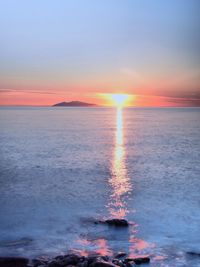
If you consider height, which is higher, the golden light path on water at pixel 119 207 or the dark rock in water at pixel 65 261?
the dark rock in water at pixel 65 261

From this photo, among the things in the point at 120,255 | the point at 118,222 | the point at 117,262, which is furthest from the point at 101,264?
the point at 118,222

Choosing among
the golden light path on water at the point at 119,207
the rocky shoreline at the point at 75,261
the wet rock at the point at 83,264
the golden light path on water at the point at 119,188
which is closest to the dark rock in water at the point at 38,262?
the rocky shoreline at the point at 75,261

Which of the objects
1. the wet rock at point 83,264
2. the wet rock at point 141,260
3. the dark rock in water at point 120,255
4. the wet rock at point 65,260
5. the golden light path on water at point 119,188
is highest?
the wet rock at point 83,264

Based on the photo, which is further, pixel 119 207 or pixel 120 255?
pixel 119 207

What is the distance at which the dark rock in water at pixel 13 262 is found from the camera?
11602mm

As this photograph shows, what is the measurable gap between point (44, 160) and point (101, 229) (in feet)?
69.6

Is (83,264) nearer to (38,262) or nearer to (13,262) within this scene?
(38,262)

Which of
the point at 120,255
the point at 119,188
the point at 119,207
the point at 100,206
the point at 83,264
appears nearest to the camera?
the point at 83,264

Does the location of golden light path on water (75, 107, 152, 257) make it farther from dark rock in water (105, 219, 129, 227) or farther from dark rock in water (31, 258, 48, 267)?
Answer: dark rock in water (31, 258, 48, 267)

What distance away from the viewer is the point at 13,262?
38.8 feet

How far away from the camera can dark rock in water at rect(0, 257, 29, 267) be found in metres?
11.6

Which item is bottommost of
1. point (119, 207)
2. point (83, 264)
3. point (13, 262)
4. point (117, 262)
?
point (119, 207)

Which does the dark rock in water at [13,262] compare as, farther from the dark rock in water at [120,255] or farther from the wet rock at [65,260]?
the dark rock in water at [120,255]

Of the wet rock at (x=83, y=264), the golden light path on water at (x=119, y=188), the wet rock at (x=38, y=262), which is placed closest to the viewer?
the wet rock at (x=83, y=264)
